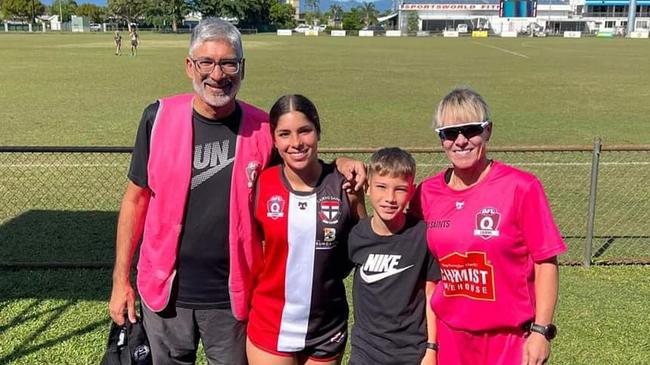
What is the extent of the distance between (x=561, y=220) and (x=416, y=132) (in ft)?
21.9

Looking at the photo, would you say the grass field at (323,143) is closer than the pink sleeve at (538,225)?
No

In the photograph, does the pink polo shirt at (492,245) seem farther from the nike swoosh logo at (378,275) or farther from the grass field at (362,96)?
the grass field at (362,96)

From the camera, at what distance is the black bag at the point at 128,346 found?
317 cm

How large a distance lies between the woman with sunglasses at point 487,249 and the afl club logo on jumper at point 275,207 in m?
0.70

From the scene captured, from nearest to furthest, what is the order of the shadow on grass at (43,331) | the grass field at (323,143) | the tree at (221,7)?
the shadow on grass at (43,331) < the grass field at (323,143) < the tree at (221,7)

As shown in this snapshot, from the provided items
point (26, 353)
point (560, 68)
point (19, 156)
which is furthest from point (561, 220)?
point (560, 68)

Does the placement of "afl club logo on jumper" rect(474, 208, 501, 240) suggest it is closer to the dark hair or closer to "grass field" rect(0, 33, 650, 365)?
the dark hair

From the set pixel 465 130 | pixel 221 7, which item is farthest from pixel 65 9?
pixel 465 130

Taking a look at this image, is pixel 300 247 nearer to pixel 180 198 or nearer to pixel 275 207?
pixel 275 207

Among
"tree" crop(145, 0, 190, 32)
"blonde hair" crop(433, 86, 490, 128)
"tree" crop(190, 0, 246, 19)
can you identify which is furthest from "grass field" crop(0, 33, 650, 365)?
"tree" crop(190, 0, 246, 19)

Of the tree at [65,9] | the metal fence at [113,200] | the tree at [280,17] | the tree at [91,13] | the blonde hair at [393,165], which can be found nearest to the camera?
the blonde hair at [393,165]

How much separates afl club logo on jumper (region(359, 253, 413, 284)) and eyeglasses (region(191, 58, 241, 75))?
1099 mm

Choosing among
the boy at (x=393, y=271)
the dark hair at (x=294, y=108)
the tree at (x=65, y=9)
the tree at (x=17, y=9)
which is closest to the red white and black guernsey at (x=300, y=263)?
the boy at (x=393, y=271)

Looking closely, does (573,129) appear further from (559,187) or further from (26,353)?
(26,353)
